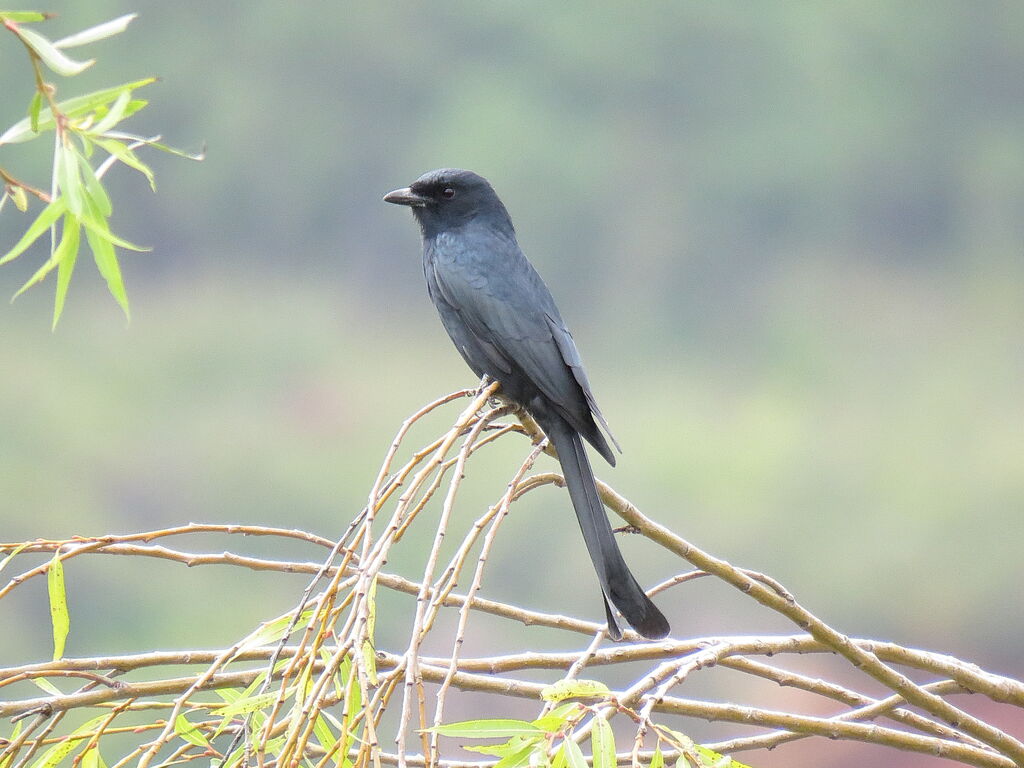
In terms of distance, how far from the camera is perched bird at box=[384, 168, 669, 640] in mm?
1524

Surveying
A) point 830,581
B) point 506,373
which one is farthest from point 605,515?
point 830,581

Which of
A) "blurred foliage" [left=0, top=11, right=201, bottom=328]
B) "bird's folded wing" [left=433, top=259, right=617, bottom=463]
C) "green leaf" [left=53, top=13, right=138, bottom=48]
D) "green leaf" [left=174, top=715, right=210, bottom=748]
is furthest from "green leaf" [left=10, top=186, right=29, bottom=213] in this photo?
"bird's folded wing" [left=433, top=259, right=617, bottom=463]

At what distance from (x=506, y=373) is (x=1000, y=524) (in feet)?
8.42

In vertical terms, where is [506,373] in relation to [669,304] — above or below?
below

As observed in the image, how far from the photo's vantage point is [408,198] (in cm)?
223

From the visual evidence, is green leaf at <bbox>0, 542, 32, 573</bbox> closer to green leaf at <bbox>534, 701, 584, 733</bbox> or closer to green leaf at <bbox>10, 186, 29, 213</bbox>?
green leaf at <bbox>10, 186, 29, 213</bbox>

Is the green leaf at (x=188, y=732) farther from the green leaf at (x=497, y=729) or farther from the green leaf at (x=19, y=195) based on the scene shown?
the green leaf at (x=19, y=195)

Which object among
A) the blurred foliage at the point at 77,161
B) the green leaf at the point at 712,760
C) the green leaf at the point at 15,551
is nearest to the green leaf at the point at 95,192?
the blurred foliage at the point at 77,161

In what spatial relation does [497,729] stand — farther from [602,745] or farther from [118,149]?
[118,149]

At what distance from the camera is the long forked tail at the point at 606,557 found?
57.7 inches

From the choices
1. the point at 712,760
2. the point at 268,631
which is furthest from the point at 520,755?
the point at 268,631

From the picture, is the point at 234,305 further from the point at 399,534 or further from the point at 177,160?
the point at 399,534

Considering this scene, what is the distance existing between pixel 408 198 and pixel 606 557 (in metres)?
1.00

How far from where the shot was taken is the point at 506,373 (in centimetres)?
189
